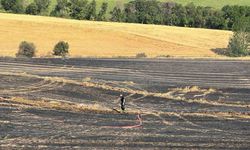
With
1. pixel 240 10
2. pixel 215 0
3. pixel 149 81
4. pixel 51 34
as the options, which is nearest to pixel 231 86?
pixel 149 81

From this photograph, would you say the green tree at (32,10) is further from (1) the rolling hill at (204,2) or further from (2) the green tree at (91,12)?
(2) the green tree at (91,12)

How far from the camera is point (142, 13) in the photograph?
124m

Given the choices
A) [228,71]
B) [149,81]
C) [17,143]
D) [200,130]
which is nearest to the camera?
[17,143]

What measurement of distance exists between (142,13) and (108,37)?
96.3 ft

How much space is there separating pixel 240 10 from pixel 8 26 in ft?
172

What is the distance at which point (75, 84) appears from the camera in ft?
136

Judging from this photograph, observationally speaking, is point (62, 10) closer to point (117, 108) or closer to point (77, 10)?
point (77, 10)

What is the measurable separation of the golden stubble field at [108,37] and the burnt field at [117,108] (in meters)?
30.7

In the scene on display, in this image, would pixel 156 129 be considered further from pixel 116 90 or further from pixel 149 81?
pixel 149 81

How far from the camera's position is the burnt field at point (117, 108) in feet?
77.7

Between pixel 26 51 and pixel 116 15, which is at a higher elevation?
pixel 116 15

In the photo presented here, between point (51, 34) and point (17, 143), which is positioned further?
point (51, 34)

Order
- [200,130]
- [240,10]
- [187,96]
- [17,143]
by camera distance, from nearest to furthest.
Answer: [17,143] < [200,130] < [187,96] < [240,10]

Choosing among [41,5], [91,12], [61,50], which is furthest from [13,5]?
[61,50]
